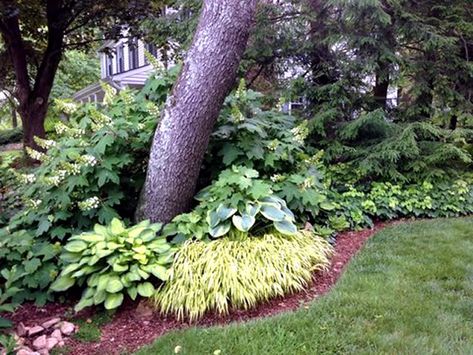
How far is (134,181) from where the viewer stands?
3.91m

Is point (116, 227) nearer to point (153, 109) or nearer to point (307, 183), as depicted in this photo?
point (153, 109)

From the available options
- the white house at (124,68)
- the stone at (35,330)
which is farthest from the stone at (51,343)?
the white house at (124,68)

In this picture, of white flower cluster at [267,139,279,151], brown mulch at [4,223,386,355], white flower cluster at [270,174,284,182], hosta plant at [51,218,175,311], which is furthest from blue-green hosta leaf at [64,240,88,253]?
white flower cluster at [267,139,279,151]

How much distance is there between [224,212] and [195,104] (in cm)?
91

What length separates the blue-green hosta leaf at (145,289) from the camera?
9.65 feet

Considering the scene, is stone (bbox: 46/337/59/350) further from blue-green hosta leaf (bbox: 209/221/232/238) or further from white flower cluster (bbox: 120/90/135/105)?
white flower cluster (bbox: 120/90/135/105)

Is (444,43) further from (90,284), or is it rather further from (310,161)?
(90,284)

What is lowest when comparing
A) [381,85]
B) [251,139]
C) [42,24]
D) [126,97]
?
[251,139]

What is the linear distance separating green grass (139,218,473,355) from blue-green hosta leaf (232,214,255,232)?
747 mm

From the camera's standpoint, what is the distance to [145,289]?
2965 mm

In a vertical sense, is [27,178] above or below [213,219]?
above

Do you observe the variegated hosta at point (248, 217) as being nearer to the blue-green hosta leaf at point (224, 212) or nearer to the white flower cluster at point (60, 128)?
the blue-green hosta leaf at point (224, 212)

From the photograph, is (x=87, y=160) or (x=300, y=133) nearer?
(x=87, y=160)

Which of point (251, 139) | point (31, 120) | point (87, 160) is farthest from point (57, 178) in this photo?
point (31, 120)
